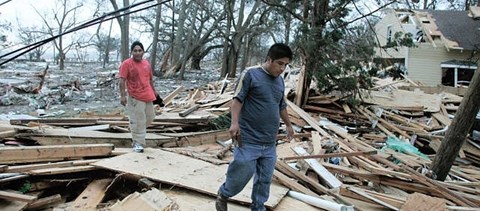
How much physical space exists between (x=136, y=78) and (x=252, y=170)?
8.96 ft

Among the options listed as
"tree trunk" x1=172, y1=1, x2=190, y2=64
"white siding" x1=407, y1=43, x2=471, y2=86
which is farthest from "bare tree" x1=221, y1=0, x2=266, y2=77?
"white siding" x1=407, y1=43, x2=471, y2=86

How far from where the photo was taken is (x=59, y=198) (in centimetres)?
398

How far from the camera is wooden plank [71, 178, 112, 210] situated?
385 cm

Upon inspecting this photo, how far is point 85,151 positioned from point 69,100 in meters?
9.93


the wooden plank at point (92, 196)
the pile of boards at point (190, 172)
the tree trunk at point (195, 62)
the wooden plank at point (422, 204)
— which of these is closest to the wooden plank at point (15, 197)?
the pile of boards at point (190, 172)

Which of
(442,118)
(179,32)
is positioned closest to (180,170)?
(442,118)

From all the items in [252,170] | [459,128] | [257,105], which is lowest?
[252,170]

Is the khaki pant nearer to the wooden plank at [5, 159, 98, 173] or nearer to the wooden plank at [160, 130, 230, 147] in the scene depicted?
the wooden plank at [160, 130, 230, 147]

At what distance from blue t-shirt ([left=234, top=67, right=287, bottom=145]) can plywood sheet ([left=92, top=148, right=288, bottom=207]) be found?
0.87m

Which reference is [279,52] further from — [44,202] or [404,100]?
[404,100]

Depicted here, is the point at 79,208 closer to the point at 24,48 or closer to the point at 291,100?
the point at 24,48

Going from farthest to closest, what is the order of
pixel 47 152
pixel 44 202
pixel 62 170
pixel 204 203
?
1. pixel 47 152
2. pixel 62 170
3. pixel 204 203
4. pixel 44 202

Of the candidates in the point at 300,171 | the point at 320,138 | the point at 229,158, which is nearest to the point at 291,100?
the point at 320,138

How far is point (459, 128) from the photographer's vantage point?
5.00m
